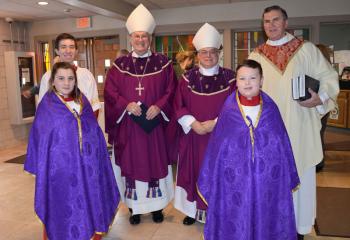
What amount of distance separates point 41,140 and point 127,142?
0.85 m

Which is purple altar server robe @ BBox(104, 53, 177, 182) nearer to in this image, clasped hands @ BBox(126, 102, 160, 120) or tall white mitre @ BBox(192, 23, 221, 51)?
clasped hands @ BBox(126, 102, 160, 120)

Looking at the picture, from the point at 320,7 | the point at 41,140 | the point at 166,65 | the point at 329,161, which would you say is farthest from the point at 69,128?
the point at 320,7

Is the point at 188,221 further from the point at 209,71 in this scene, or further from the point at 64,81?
the point at 64,81

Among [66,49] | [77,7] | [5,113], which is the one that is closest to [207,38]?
[66,49]

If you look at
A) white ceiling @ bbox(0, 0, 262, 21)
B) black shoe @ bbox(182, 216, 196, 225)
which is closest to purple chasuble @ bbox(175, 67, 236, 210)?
black shoe @ bbox(182, 216, 196, 225)

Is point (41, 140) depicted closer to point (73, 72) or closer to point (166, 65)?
point (73, 72)

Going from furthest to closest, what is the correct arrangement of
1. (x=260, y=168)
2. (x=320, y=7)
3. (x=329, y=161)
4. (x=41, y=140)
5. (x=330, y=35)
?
(x=330, y=35), (x=320, y=7), (x=329, y=161), (x=41, y=140), (x=260, y=168)

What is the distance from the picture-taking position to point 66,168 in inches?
89.6

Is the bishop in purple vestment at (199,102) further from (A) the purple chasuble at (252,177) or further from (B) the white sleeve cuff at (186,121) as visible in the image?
(A) the purple chasuble at (252,177)

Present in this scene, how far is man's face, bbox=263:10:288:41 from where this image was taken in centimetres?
245

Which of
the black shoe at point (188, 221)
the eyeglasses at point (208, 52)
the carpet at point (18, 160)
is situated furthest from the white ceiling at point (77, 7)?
the black shoe at point (188, 221)

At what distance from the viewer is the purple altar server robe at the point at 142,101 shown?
9.59ft

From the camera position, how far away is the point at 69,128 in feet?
7.43

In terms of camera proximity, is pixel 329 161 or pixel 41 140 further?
pixel 329 161
